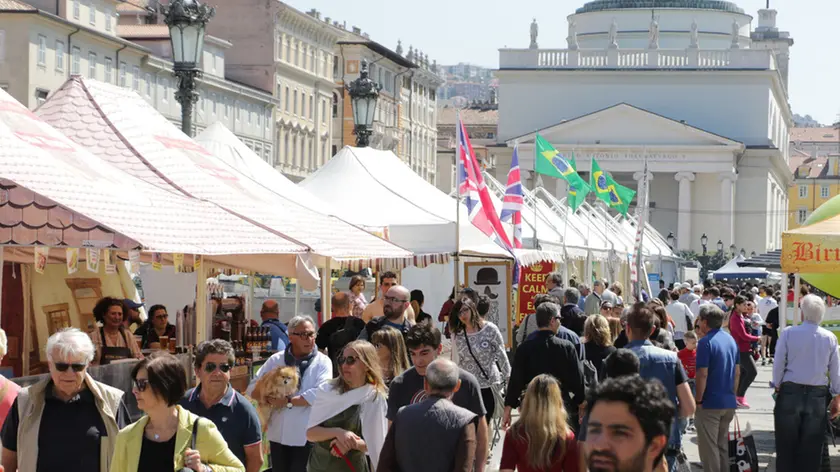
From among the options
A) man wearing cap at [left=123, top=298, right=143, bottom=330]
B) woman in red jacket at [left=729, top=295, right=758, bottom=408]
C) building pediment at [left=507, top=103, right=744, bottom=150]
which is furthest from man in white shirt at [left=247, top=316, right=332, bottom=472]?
building pediment at [left=507, top=103, right=744, bottom=150]

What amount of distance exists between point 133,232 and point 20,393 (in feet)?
7.97

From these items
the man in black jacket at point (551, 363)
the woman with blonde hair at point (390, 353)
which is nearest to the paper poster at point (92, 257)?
the woman with blonde hair at point (390, 353)

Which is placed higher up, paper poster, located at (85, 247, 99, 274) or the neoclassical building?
the neoclassical building

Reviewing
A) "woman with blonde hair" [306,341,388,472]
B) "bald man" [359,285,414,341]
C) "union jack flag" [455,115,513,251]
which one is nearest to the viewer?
"woman with blonde hair" [306,341,388,472]

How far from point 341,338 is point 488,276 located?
763 cm

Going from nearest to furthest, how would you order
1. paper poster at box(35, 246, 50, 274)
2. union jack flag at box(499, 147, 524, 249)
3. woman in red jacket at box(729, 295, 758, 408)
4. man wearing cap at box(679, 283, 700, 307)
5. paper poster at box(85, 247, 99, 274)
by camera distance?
paper poster at box(85, 247, 99, 274) < paper poster at box(35, 246, 50, 274) < woman in red jacket at box(729, 295, 758, 408) < union jack flag at box(499, 147, 524, 249) < man wearing cap at box(679, 283, 700, 307)

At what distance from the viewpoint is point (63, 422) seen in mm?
6977

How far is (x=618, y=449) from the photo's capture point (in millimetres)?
3924

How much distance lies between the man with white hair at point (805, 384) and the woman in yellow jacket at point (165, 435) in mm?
6985

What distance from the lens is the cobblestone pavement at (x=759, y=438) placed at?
14.4 metres

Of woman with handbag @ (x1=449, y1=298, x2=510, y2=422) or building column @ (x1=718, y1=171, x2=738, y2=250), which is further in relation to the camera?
building column @ (x1=718, y1=171, x2=738, y2=250)

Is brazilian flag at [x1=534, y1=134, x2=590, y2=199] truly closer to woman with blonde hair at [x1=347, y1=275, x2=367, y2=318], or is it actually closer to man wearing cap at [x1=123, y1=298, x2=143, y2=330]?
woman with blonde hair at [x1=347, y1=275, x2=367, y2=318]

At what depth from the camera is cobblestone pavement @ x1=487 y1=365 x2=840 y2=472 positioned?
14.4 meters

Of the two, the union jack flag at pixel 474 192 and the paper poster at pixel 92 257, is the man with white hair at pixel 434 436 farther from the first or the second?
the union jack flag at pixel 474 192
